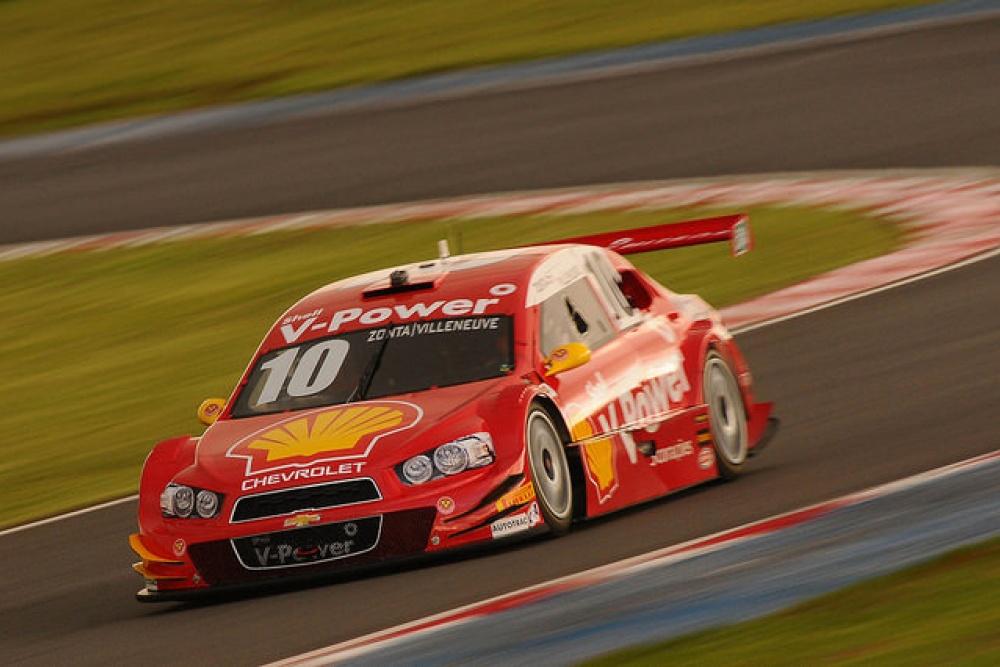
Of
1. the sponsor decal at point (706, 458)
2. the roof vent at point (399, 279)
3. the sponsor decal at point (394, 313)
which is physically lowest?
the sponsor decal at point (706, 458)

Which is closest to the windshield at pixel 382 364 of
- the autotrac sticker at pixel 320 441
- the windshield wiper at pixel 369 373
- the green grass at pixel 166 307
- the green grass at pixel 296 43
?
the windshield wiper at pixel 369 373

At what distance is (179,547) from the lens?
27.0 feet

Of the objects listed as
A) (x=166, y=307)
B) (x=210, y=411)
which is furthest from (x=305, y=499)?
(x=166, y=307)

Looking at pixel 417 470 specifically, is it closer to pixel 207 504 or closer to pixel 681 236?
pixel 207 504

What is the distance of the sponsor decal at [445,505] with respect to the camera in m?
8.00

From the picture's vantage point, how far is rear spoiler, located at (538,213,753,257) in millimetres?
10273

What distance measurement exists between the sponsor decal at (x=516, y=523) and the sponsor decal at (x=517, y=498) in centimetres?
4

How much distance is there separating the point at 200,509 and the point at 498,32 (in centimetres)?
1958

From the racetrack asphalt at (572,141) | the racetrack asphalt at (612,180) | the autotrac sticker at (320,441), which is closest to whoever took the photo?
the racetrack asphalt at (612,180)

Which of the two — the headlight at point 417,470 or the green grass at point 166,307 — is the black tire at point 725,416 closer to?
the headlight at point 417,470

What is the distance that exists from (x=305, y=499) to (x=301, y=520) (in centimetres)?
8

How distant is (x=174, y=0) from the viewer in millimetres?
33156

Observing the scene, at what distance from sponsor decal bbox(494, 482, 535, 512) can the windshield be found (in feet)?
2.44

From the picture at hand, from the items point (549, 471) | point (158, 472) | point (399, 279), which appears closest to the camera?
point (549, 471)
